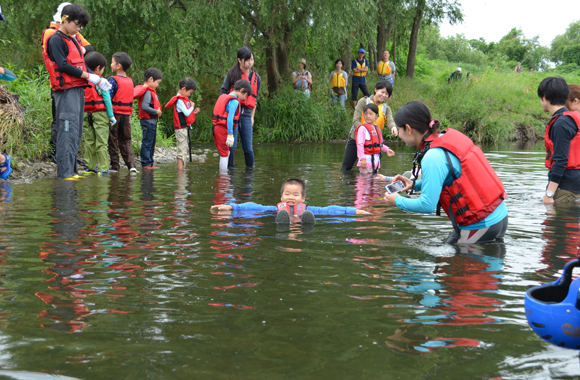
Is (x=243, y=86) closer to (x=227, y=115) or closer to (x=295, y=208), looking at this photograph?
(x=227, y=115)

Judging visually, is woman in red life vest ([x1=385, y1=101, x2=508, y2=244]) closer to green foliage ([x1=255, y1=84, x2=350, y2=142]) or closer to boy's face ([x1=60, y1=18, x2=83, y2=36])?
boy's face ([x1=60, y1=18, x2=83, y2=36])

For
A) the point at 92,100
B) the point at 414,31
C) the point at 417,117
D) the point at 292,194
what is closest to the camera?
the point at 417,117

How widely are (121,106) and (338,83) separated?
41.4 feet

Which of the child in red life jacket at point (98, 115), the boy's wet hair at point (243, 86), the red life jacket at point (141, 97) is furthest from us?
the red life jacket at point (141, 97)

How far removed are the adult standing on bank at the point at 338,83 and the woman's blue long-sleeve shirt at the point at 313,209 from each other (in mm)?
15264

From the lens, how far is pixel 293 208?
6520mm

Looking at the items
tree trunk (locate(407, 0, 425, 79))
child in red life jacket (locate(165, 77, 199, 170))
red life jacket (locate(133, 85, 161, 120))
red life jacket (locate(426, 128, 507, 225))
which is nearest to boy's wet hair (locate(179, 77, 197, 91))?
child in red life jacket (locate(165, 77, 199, 170))

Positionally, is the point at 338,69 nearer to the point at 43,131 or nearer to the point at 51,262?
the point at 43,131

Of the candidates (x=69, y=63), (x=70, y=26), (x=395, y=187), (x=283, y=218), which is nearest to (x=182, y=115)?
(x=69, y=63)

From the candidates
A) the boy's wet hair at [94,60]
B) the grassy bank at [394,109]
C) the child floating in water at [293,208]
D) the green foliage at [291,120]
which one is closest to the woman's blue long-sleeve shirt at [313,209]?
the child floating in water at [293,208]

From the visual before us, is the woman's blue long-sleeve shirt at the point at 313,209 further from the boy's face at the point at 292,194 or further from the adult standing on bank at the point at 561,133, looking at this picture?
the adult standing on bank at the point at 561,133

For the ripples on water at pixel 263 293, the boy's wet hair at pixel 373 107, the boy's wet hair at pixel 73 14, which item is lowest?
the ripples on water at pixel 263 293

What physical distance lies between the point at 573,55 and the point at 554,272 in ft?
227

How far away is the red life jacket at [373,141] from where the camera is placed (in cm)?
1030
